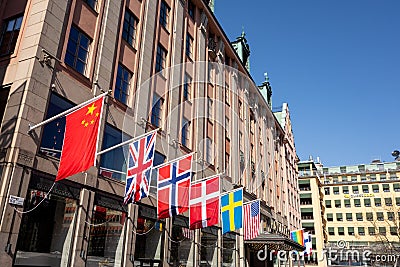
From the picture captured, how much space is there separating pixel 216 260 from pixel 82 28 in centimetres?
1888

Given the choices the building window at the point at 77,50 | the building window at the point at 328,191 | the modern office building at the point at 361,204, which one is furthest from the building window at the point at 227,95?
the building window at the point at 328,191

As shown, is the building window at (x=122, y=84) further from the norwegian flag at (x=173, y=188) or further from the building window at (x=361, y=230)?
the building window at (x=361, y=230)

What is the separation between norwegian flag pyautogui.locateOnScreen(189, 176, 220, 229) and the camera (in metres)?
17.9

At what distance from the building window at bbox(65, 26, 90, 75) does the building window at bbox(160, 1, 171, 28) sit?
8.62 metres

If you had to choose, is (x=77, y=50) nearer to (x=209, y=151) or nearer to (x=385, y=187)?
(x=209, y=151)

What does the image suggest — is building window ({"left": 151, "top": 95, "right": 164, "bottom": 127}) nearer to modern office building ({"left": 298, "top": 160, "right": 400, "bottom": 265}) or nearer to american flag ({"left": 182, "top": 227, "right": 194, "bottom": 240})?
american flag ({"left": 182, "top": 227, "right": 194, "bottom": 240})

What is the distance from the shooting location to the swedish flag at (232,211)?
19672mm

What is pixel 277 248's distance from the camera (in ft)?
110

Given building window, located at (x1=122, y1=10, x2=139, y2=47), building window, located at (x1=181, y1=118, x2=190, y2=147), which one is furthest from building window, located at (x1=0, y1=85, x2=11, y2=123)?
building window, located at (x1=181, y1=118, x2=190, y2=147)

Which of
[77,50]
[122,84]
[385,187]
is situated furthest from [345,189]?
[77,50]

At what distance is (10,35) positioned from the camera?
14742 mm

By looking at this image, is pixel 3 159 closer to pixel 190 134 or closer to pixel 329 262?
pixel 190 134

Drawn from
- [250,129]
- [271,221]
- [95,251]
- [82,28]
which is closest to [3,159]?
[95,251]

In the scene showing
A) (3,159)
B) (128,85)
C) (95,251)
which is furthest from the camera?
(128,85)
